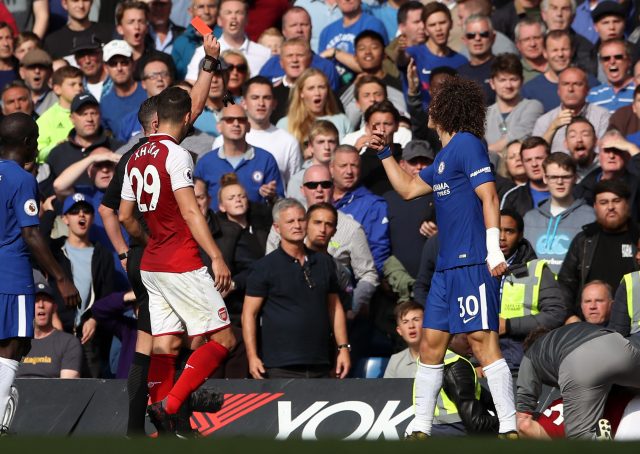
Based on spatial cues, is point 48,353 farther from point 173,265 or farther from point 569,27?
point 569,27

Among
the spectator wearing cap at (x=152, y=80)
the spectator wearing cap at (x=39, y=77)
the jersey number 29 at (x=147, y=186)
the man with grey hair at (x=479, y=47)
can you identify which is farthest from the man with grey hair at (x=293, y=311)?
the spectator wearing cap at (x=39, y=77)

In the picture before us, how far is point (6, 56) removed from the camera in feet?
48.5

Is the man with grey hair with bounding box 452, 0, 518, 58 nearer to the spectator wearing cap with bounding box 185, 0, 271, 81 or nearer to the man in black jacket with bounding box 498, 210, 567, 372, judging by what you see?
the spectator wearing cap with bounding box 185, 0, 271, 81

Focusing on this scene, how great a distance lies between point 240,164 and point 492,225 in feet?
15.3

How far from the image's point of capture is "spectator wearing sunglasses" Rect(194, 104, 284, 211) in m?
11.9

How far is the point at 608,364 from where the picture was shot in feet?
24.4

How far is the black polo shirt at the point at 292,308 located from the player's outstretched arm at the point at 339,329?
0.07 m

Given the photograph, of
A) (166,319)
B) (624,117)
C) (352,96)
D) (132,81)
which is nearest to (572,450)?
(166,319)

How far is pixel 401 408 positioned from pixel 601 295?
208cm

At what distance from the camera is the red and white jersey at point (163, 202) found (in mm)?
7949

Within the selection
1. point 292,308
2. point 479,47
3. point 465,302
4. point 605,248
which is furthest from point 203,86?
point 479,47

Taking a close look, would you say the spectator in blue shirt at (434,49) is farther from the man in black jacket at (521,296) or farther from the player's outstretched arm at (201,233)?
the player's outstretched arm at (201,233)

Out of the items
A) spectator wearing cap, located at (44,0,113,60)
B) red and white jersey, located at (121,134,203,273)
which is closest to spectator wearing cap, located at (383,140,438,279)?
red and white jersey, located at (121,134,203,273)

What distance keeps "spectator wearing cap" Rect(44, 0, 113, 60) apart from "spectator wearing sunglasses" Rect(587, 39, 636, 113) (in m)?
6.17
